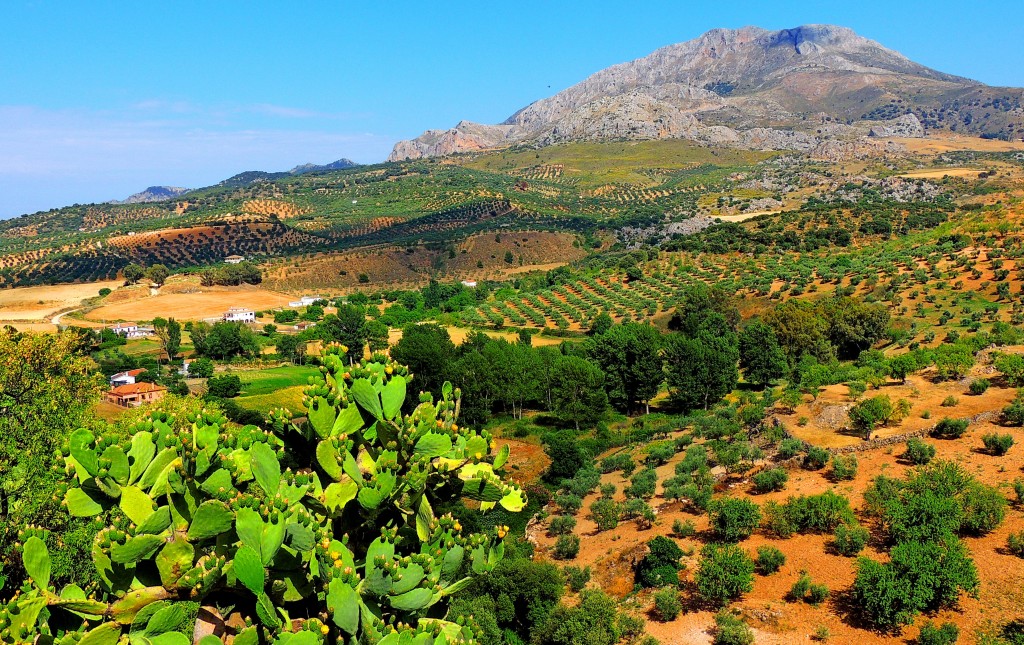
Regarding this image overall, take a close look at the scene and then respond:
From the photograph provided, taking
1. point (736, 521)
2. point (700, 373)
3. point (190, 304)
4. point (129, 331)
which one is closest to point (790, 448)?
point (736, 521)

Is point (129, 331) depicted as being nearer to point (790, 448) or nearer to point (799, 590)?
point (790, 448)

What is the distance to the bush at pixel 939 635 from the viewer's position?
44.6 feet

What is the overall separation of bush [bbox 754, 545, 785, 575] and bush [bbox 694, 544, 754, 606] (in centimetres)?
71

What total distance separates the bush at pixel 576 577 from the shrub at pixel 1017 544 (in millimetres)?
11051

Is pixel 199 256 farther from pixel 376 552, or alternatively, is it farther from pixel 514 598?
pixel 376 552

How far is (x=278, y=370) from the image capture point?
58531mm

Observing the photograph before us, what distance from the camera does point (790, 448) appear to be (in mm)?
23984

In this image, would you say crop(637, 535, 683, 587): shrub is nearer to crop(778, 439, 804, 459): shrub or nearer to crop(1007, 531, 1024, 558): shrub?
crop(778, 439, 804, 459): shrub

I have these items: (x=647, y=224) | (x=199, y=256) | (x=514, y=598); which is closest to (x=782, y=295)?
(x=514, y=598)

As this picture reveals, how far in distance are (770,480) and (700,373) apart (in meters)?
18.0

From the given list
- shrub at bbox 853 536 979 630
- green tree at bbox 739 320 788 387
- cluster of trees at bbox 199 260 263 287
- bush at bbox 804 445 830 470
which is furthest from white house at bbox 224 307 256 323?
shrub at bbox 853 536 979 630

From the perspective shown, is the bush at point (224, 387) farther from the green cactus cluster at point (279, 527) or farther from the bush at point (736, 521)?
the green cactus cluster at point (279, 527)

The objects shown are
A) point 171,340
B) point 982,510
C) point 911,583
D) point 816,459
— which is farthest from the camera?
point 171,340

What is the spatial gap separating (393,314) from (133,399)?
34.3 m
